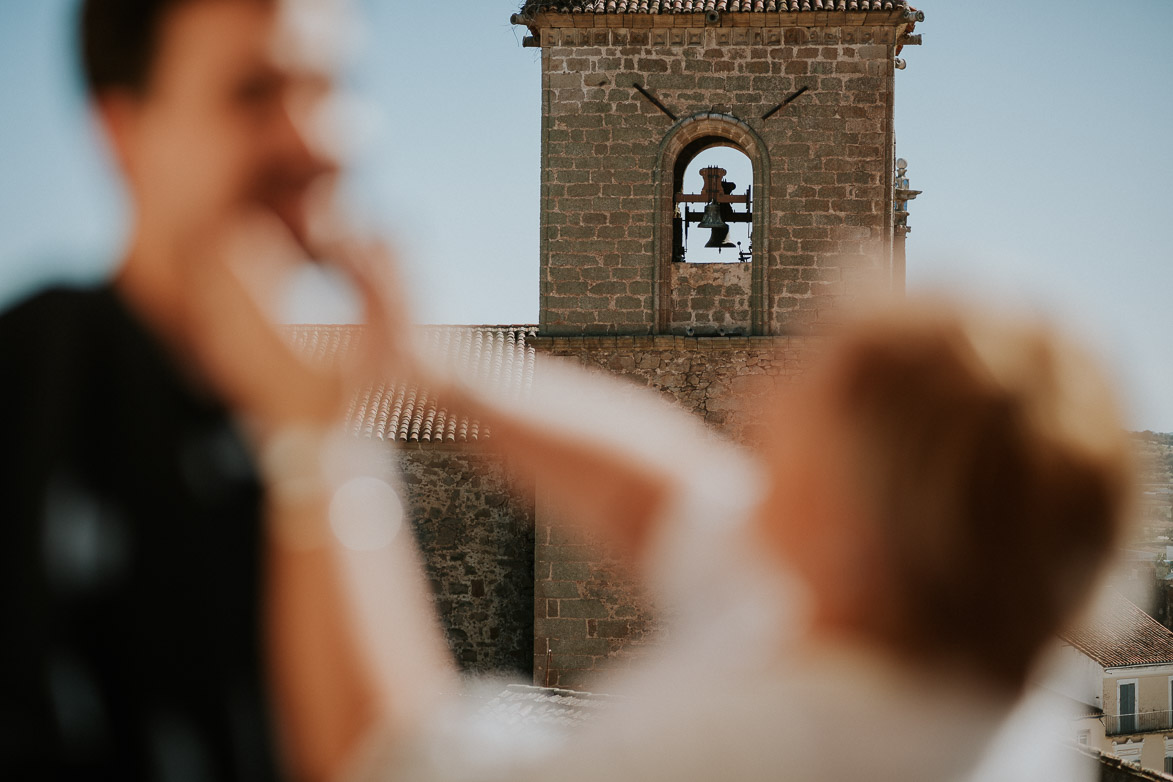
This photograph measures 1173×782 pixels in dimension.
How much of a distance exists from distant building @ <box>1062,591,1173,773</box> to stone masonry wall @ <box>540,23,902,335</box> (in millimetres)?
18006

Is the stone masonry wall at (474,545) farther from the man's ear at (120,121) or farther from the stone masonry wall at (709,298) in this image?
the man's ear at (120,121)

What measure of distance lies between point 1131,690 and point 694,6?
22.3 metres

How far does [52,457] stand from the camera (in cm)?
60

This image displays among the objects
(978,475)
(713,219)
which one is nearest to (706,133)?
(713,219)

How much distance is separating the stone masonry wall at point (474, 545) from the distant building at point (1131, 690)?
1753cm

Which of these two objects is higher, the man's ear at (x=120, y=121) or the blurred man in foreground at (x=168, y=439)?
the man's ear at (x=120, y=121)

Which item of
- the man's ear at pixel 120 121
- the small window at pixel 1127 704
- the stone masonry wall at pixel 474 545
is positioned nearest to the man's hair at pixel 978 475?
the man's ear at pixel 120 121

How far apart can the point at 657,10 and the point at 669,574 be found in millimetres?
10706

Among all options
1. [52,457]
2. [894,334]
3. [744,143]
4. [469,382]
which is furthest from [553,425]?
[744,143]

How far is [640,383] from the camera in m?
11.0

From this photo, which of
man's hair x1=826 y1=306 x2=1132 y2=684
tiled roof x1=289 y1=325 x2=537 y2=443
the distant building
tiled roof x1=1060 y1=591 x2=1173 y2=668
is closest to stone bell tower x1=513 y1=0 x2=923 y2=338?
tiled roof x1=289 y1=325 x2=537 y2=443

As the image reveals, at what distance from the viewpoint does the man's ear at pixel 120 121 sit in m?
0.62

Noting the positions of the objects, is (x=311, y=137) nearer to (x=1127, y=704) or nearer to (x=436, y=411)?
(x=436, y=411)

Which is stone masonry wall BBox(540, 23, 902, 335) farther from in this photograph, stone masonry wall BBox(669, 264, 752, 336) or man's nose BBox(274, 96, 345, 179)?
man's nose BBox(274, 96, 345, 179)
